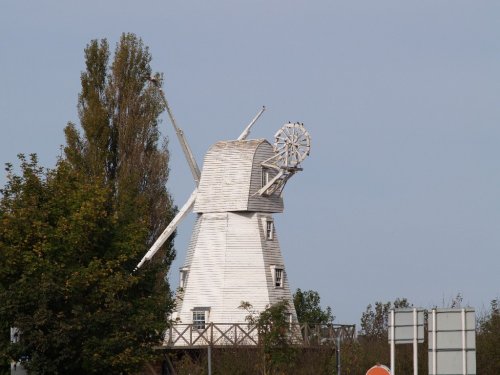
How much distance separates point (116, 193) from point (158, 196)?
3.23m

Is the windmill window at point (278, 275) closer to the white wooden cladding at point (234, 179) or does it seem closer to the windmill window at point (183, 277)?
the white wooden cladding at point (234, 179)

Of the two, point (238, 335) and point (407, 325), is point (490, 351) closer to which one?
point (238, 335)

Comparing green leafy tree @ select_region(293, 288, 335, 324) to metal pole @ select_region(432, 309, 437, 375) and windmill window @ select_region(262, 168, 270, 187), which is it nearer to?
windmill window @ select_region(262, 168, 270, 187)

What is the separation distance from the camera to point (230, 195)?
65.8 m

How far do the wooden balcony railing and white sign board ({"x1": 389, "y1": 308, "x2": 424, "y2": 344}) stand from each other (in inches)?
1069

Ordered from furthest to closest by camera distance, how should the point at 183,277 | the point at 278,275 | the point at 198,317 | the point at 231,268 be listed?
the point at 183,277
the point at 278,275
the point at 198,317
the point at 231,268

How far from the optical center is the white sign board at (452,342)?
105 feet

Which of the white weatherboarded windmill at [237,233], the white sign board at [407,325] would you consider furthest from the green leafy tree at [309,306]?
the white sign board at [407,325]

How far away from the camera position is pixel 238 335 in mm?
62781

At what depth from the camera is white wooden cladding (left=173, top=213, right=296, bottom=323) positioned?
64.8 meters

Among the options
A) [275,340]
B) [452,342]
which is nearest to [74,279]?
[275,340]

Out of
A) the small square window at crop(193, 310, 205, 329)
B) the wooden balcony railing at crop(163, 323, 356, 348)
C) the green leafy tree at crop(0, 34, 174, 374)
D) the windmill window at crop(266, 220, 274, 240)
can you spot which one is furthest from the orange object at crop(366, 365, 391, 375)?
the windmill window at crop(266, 220, 274, 240)

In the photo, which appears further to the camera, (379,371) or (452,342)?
(452,342)

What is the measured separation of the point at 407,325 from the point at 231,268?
31558mm
